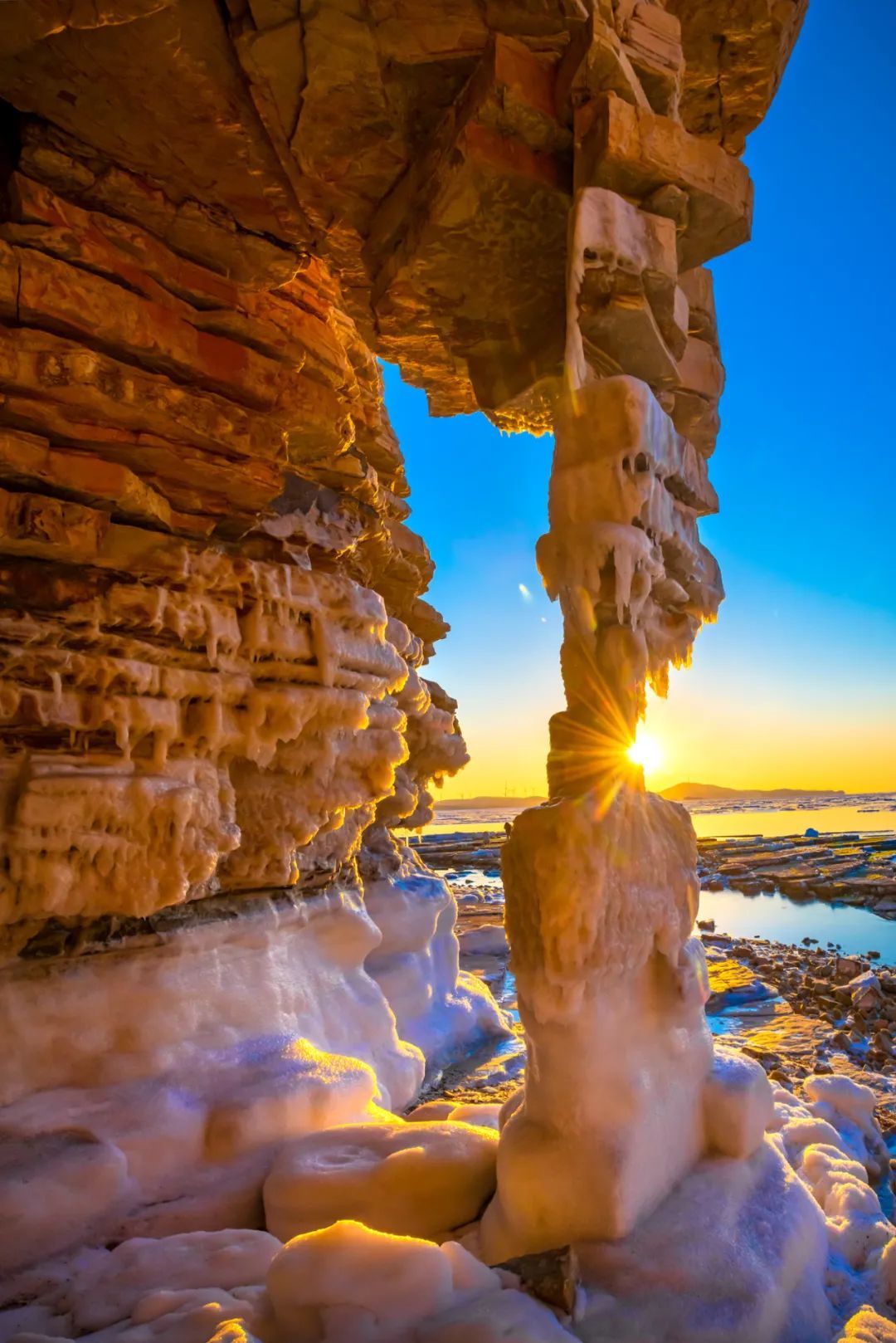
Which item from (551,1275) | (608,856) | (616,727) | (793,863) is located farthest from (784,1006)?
(793,863)

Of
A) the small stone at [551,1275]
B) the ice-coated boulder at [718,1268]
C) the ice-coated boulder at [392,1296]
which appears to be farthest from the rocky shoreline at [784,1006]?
the ice-coated boulder at [392,1296]

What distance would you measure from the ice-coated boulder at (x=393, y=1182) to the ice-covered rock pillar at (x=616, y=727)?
31 cm

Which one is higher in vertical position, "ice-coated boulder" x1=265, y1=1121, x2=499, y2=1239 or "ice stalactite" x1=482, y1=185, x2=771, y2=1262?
"ice stalactite" x1=482, y1=185, x2=771, y2=1262

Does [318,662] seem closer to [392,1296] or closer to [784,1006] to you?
[392,1296]

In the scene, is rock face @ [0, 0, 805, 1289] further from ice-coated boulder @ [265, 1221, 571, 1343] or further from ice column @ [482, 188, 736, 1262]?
ice-coated boulder @ [265, 1221, 571, 1343]

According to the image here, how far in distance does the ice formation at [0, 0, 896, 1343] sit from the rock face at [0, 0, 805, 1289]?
0.08 ft

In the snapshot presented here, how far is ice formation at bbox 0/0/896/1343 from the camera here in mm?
3010

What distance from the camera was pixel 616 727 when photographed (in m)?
3.62

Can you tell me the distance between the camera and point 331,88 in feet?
13.0

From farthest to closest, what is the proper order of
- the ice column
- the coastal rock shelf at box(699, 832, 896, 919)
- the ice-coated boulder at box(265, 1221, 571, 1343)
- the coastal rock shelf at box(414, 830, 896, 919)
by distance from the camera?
the coastal rock shelf at box(414, 830, 896, 919)
the coastal rock shelf at box(699, 832, 896, 919)
the ice column
the ice-coated boulder at box(265, 1221, 571, 1343)

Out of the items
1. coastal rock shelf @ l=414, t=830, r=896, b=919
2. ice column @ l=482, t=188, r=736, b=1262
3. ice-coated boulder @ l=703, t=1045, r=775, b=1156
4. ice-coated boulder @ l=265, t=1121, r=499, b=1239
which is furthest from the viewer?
coastal rock shelf @ l=414, t=830, r=896, b=919

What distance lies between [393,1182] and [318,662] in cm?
362

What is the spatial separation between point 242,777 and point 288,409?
288 cm

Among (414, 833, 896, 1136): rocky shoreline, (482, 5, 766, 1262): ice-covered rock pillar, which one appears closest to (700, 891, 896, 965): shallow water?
(414, 833, 896, 1136): rocky shoreline
